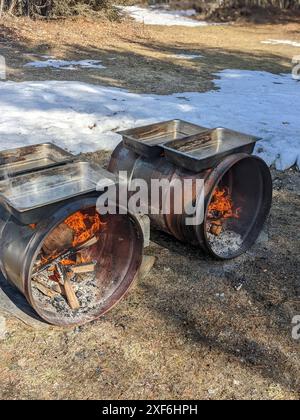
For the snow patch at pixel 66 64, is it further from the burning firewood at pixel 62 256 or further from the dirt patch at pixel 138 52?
the burning firewood at pixel 62 256

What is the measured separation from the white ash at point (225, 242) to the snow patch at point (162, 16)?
21069 millimetres

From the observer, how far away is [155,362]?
3443 mm

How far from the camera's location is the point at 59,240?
4.08m

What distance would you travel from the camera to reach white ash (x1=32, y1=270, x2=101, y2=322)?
3.87 m

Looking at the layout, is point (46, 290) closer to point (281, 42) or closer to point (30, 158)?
point (30, 158)

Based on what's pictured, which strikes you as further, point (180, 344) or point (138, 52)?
point (138, 52)

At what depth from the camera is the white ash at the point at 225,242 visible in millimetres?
4859

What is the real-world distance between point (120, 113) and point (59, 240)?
5021mm

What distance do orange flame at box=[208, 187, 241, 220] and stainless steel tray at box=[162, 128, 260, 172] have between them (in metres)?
0.56
